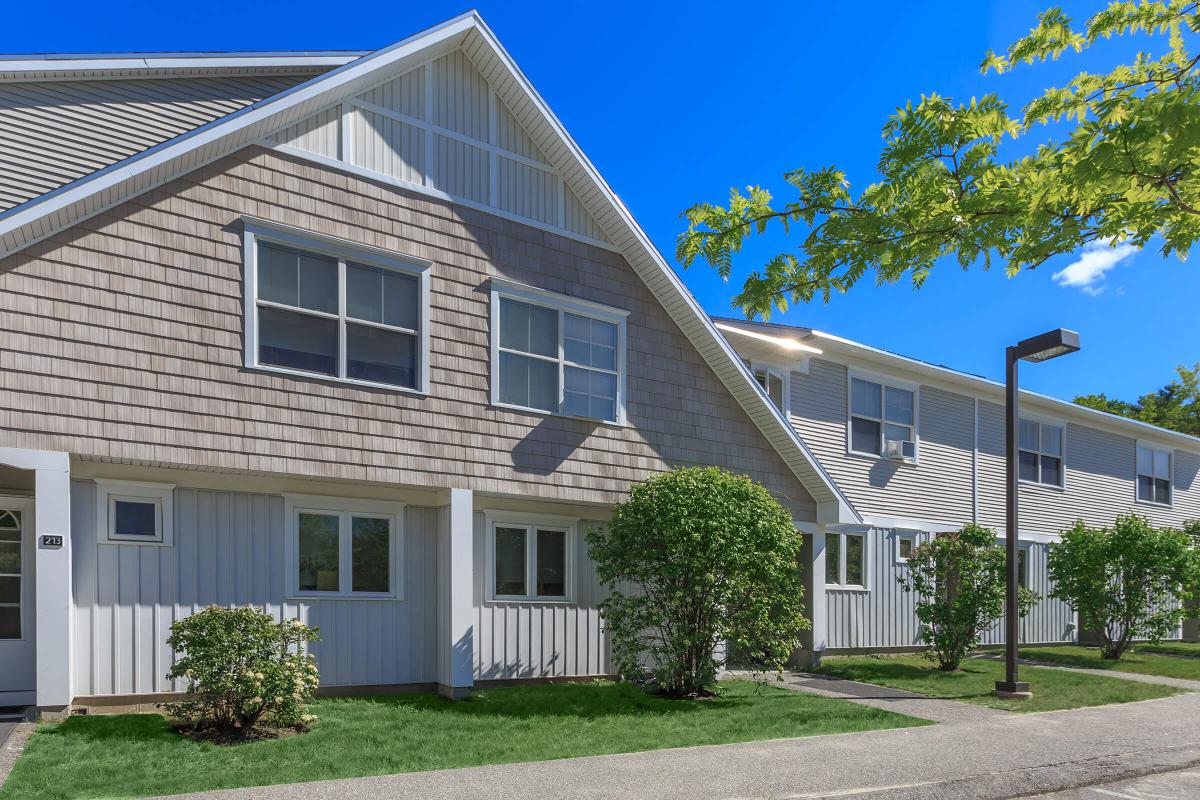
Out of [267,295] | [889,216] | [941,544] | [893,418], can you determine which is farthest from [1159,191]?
[893,418]

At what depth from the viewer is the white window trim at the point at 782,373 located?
18625 mm

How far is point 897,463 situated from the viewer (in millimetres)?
21062

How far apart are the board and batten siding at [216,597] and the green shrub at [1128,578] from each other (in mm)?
14406

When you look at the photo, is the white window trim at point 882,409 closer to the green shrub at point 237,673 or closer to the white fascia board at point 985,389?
the white fascia board at point 985,389

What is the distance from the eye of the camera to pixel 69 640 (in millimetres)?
9477

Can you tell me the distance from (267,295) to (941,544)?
11531 mm

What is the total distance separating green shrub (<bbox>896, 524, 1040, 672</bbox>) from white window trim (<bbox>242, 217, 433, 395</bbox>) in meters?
9.34

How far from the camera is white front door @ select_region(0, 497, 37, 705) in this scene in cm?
1043

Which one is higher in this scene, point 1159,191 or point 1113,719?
point 1159,191

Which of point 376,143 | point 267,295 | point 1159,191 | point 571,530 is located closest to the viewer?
point 1159,191

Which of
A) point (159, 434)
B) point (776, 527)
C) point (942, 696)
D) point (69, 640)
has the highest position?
point (159, 434)

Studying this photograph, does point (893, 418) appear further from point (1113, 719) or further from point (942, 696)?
point (1113, 719)

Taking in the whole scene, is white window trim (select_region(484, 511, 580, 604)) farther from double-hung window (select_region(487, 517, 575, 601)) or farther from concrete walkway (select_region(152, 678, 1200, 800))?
concrete walkway (select_region(152, 678, 1200, 800))

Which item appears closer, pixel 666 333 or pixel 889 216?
pixel 889 216
